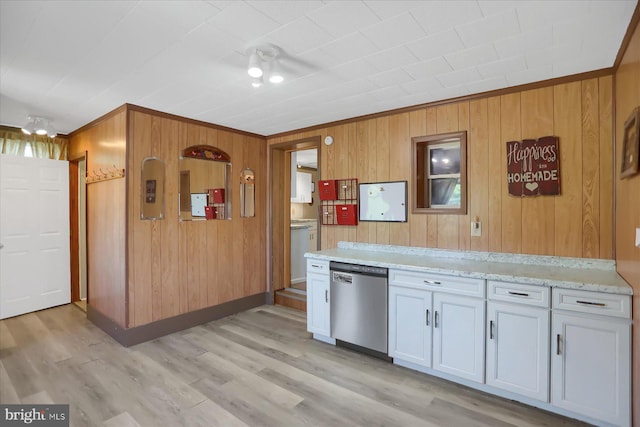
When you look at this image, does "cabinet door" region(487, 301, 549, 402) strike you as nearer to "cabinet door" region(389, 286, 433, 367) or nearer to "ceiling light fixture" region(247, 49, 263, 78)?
"cabinet door" region(389, 286, 433, 367)

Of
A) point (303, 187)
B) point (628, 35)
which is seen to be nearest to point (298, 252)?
point (303, 187)

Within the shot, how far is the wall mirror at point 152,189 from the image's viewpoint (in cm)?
341

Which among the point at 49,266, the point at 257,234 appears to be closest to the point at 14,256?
the point at 49,266

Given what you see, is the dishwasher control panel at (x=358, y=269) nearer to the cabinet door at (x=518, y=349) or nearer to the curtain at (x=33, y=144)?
the cabinet door at (x=518, y=349)

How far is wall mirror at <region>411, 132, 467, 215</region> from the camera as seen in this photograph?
10.6 ft

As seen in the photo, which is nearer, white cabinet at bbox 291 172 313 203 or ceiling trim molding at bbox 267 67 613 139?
ceiling trim molding at bbox 267 67 613 139

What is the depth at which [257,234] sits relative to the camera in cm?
463

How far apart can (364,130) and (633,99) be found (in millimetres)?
2320

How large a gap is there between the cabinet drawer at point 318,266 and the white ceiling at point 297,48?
163cm

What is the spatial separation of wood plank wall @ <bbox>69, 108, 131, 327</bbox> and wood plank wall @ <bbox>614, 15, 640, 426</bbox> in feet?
13.1

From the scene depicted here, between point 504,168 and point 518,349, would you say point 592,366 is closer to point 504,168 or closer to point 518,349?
point 518,349

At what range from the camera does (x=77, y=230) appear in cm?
471

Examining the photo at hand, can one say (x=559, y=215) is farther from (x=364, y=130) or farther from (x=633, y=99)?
(x=364, y=130)

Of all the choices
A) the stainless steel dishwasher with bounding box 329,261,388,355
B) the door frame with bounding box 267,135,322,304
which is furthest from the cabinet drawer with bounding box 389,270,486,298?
the door frame with bounding box 267,135,322,304
